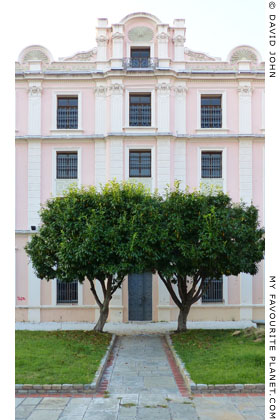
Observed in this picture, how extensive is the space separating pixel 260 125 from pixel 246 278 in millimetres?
7607

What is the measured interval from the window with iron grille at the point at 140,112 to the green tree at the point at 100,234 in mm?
6488

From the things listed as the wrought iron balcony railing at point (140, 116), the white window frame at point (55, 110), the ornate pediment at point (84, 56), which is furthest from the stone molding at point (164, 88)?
the white window frame at point (55, 110)

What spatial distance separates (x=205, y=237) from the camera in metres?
16.1

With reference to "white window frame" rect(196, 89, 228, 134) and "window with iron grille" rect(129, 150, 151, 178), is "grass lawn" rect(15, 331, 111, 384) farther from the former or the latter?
"white window frame" rect(196, 89, 228, 134)

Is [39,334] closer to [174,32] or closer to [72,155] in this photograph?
[72,155]

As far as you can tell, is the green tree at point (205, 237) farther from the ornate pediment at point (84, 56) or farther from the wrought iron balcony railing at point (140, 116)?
the ornate pediment at point (84, 56)

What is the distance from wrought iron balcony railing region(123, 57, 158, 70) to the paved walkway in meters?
15.8

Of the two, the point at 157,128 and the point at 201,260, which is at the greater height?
the point at 157,128

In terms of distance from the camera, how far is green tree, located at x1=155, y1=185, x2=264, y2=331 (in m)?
16.3

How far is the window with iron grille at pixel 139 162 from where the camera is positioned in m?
22.6

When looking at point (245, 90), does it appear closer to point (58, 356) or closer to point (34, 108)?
point (34, 108)

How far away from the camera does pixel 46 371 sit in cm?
1107

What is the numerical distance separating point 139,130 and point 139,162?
1.57m
